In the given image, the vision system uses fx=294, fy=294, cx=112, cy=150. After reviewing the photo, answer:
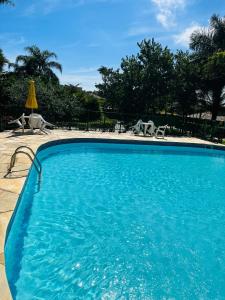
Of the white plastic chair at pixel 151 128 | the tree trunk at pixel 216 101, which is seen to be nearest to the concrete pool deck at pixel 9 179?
the white plastic chair at pixel 151 128

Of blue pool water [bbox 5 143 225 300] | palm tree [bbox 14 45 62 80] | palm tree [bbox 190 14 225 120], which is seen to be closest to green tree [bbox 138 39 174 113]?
palm tree [bbox 190 14 225 120]

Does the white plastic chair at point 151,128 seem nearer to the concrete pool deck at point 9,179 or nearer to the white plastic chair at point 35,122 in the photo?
the concrete pool deck at point 9,179

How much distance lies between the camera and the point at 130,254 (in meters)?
4.49

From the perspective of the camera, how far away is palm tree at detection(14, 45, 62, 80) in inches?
1253

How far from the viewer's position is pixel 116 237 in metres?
4.99

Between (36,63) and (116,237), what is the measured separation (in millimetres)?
30536

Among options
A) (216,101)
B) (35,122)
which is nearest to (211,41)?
(216,101)

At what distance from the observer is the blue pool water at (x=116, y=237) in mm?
3732

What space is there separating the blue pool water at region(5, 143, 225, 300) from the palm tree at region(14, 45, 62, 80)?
2535 centimetres

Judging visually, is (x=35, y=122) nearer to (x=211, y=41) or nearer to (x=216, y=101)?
(x=216, y=101)

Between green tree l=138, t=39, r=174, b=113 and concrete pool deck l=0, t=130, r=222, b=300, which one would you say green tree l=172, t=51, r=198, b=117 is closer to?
green tree l=138, t=39, r=174, b=113

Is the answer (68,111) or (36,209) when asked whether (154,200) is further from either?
(68,111)

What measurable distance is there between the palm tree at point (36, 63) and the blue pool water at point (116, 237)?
25352mm

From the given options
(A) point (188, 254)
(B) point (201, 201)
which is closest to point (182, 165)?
(B) point (201, 201)
